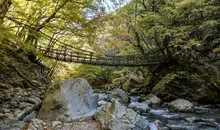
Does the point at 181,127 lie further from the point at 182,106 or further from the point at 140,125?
the point at 182,106

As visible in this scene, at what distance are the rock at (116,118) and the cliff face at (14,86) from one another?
166 cm

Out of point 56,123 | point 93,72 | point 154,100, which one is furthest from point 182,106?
point 93,72

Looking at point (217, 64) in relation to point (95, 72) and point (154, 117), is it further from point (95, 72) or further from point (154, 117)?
point (95, 72)

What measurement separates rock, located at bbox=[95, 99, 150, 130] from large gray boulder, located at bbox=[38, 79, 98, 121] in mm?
385

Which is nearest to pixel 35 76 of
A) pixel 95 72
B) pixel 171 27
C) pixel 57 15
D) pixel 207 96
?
pixel 57 15

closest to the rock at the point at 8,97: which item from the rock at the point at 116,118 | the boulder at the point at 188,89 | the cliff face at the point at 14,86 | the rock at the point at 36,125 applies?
the cliff face at the point at 14,86

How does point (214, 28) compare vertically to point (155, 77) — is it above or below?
above

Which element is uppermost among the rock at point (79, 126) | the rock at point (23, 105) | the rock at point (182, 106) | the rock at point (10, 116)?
the rock at point (23, 105)

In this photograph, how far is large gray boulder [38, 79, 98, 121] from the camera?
4.27 m

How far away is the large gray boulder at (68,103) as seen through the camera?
427 cm

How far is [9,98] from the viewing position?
4.66 meters

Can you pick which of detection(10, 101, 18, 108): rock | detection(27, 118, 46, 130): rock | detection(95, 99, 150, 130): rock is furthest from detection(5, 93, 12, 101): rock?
detection(95, 99, 150, 130): rock

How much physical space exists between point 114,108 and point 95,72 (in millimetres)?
13301

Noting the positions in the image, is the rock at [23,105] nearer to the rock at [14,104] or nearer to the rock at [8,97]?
the rock at [14,104]
